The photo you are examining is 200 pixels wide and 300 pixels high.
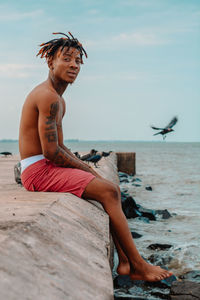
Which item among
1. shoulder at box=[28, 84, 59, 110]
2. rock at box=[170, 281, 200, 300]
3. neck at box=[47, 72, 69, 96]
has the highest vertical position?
neck at box=[47, 72, 69, 96]

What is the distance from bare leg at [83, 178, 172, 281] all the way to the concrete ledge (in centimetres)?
30

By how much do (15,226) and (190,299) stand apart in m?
1.90

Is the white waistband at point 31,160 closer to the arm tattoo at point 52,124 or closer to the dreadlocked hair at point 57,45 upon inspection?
the arm tattoo at point 52,124

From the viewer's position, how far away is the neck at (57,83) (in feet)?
12.5

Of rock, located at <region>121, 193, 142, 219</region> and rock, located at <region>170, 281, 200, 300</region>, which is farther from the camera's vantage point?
rock, located at <region>121, 193, 142, 219</region>

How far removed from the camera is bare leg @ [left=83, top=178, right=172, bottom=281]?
3346 millimetres

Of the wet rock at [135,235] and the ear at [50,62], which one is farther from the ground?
the ear at [50,62]

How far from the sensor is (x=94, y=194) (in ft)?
11.2

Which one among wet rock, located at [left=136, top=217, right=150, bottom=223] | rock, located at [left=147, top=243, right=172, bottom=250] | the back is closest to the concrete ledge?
the back

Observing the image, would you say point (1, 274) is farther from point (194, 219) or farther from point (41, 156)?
point (194, 219)

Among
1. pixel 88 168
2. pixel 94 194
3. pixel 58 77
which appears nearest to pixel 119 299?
pixel 94 194

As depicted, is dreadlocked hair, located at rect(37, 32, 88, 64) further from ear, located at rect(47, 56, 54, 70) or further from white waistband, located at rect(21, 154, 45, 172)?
white waistband, located at rect(21, 154, 45, 172)

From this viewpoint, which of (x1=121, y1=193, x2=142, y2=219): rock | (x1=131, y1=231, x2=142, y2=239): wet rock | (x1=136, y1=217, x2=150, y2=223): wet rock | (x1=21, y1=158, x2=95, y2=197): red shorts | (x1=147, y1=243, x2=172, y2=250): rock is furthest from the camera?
(x1=121, y1=193, x2=142, y2=219): rock

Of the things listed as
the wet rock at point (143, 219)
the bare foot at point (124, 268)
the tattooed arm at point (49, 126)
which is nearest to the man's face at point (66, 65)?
the tattooed arm at point (49, 126)
